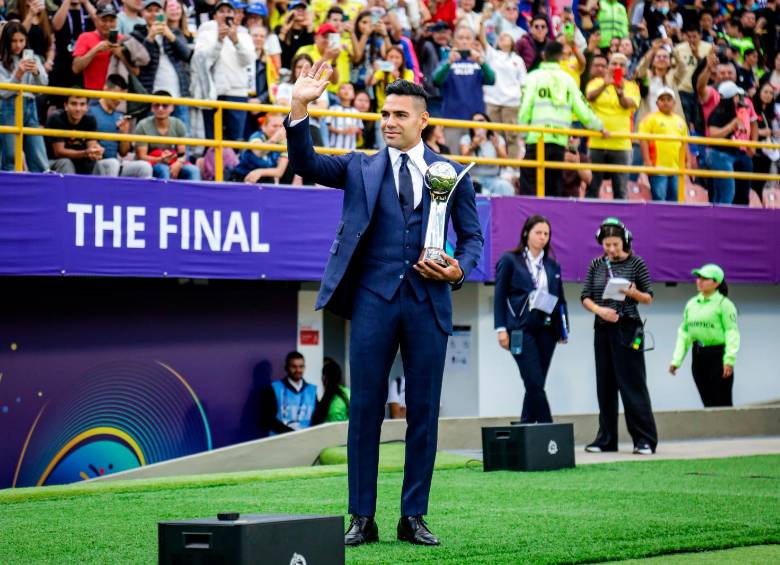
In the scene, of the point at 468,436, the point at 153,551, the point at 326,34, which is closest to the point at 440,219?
the point at 153,551

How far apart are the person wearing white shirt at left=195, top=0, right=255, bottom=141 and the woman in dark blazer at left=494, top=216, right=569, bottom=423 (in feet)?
14.7

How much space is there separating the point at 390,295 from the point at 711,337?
947cm

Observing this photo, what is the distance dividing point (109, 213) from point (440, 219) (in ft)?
26.2

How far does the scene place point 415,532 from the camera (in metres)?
6.46

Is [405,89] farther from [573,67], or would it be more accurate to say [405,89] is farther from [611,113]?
[573,67]

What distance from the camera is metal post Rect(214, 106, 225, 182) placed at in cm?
1448

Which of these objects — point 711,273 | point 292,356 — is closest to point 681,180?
point 711,273

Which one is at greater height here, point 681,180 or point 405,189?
point 681,180

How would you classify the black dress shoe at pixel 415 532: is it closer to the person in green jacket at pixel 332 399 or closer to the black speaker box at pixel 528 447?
the black speaker box at pixel 528 447

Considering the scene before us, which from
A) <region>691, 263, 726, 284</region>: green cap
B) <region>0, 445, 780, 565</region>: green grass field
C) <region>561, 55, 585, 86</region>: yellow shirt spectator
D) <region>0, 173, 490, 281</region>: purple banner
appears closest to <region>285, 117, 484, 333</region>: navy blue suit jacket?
<region>0, 445, 780, 565</region>: green grass field

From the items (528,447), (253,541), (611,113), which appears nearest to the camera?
(253,541)

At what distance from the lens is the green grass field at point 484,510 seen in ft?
20.8

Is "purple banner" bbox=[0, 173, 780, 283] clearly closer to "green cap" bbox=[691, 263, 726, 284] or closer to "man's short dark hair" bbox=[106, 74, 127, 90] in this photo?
"man's short dark hair" bbox=[106, 74, 127, 90]

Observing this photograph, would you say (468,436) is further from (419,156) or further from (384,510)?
(419,156)
